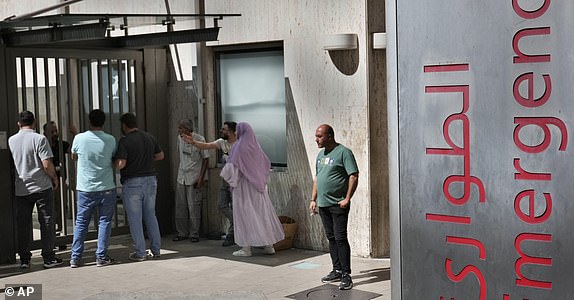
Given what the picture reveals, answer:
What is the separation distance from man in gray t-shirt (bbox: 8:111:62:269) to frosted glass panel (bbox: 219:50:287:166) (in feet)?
9.37

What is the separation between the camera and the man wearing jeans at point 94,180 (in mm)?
9781

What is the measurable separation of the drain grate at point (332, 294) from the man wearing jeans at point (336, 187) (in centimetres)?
10

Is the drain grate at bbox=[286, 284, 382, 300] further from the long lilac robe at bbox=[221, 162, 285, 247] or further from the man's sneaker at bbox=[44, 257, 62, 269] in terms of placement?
the man's sneaker at bbox=[44, 257, 62, 269]

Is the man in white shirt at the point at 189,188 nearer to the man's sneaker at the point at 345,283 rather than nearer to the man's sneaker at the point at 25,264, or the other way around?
the man's sneaker at the point at 25,264

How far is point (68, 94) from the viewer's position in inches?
430

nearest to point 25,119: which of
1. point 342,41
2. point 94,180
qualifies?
point 94,180

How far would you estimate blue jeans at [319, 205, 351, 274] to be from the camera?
8312 mm

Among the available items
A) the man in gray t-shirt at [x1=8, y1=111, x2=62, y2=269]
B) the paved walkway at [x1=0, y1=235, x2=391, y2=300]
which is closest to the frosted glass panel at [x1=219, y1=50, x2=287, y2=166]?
the paved walkway at [x1=0, y1=235, x2=391, y2=300]

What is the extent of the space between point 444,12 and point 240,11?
8928mm

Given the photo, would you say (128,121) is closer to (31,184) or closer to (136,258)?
(31,184)

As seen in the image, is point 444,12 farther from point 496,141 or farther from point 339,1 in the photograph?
point 339,1

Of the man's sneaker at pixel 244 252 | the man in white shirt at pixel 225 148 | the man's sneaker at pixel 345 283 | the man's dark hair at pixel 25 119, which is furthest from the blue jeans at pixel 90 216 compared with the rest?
the man's sneaker at pixel 345 283

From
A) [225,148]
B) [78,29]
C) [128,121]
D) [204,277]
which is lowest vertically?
[204,277]

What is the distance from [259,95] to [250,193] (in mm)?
1661
